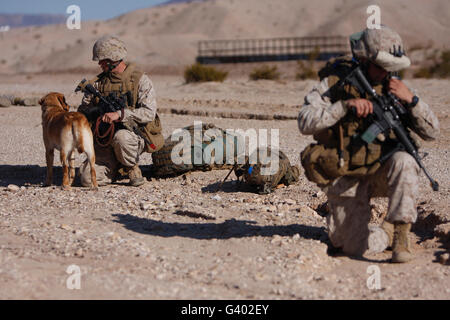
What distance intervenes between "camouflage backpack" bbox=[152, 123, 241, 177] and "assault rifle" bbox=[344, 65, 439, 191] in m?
3.01

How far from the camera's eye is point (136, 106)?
22.1 feet

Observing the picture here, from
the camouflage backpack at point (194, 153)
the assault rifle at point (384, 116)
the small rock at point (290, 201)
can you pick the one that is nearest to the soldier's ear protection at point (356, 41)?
the assault rifle at point (384, 116)

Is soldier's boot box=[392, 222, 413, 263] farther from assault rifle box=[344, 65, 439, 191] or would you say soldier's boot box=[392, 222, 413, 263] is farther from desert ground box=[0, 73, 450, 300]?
assault rifle box=[344, 65, 439, 191]

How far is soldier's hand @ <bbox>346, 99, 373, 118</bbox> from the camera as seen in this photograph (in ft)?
13.6

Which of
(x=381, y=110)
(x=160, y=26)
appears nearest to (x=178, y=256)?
(x=381, y=110)

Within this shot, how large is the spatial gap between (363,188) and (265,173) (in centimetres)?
201

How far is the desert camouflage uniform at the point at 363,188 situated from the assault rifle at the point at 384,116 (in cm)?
7

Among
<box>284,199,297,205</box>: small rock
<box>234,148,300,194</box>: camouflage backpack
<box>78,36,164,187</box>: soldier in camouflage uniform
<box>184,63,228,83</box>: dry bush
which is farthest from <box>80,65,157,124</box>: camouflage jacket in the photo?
<box>184,63,228,83</box>: dry bush

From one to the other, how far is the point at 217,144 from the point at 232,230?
2252 mm

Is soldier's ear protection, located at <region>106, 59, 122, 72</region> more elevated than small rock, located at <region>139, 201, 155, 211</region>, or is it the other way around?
soldier's ear protection, located at <region>106, 59, 122, 72</region>

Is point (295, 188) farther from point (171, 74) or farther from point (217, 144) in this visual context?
point (171, 74)

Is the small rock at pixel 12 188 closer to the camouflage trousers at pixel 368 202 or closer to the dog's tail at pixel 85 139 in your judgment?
the dog's tail at pixel 85 139

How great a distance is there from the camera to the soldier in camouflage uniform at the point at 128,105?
21.3 feet

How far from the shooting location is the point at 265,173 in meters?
6.38
